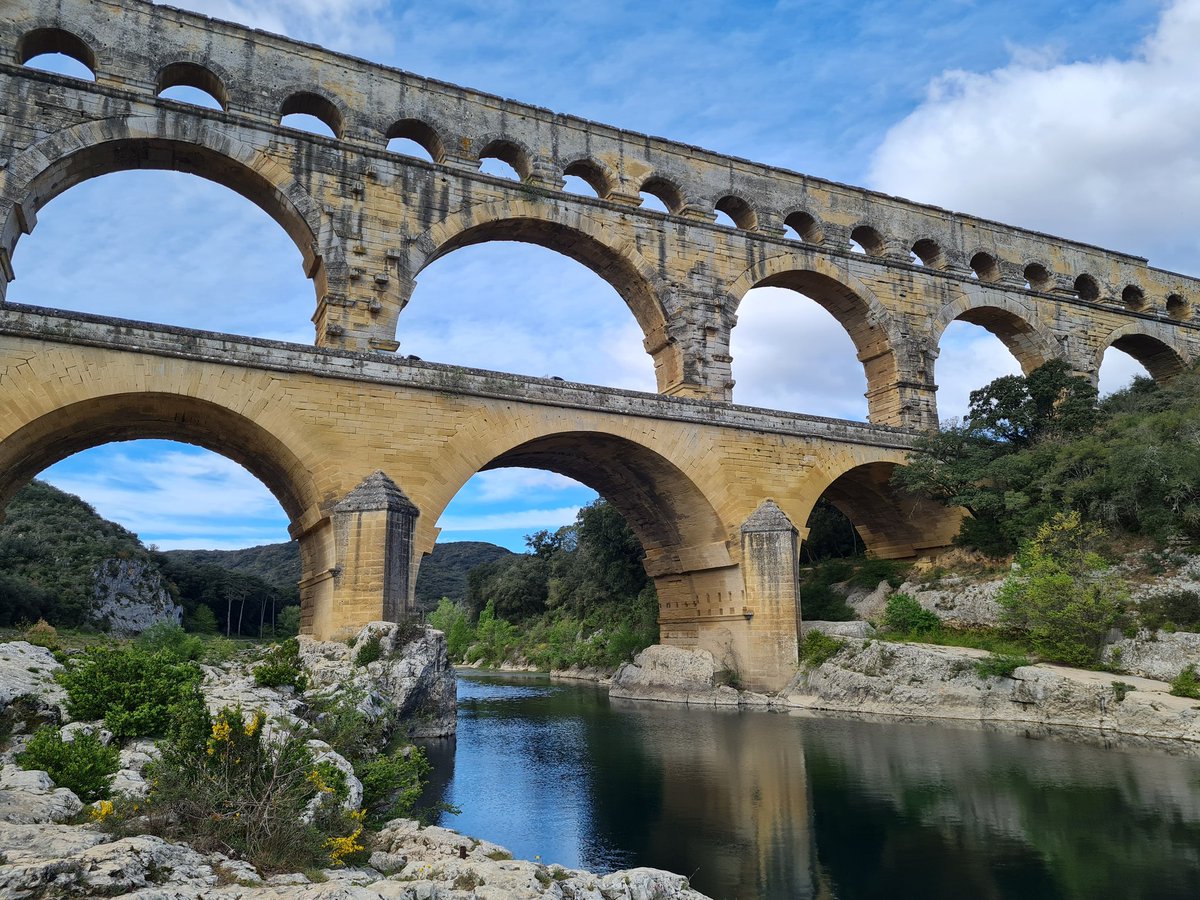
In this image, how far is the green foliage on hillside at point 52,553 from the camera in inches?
1319

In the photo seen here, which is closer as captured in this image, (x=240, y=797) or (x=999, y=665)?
(x=240, y=797)

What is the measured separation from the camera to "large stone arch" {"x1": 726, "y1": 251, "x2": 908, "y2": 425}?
994 inches

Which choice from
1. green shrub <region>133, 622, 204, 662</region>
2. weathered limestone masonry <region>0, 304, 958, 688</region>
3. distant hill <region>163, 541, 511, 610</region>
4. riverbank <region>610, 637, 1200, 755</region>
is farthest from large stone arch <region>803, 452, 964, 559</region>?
distant hill <region>163, 541, 511, 610</region>

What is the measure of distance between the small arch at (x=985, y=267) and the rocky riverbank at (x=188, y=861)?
1066 inches

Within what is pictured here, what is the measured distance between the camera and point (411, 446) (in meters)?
17.5

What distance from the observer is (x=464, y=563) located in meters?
114

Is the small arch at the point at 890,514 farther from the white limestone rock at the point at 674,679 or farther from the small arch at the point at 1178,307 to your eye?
the small arch at the point at 1178,307

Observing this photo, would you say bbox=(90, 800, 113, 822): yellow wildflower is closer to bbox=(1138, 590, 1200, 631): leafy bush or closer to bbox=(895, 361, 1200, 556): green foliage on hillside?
bbox=(1138, 590, 1200, 631): leafy bush

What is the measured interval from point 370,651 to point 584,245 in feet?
42.4

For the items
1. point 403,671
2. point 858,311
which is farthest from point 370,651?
point 858,311

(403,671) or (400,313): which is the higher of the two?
(400,313)

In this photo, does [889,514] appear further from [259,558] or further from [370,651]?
[259,558]

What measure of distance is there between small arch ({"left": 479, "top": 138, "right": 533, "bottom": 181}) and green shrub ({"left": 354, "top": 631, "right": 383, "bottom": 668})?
1333 centimetres

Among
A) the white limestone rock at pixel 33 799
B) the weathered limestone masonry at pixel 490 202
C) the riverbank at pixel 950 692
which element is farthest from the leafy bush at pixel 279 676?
the riverbank at pixel 950 692
